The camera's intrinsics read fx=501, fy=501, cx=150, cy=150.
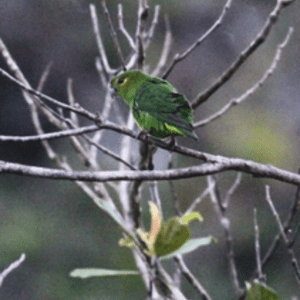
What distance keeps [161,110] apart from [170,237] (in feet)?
1.06

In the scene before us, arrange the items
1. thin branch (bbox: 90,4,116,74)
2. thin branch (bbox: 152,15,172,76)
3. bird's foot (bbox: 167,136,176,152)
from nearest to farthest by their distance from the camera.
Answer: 1. bird's foot (bbox: 167,136,176,152)
2. thin branch (bbox: 90,4,116,74)
3. thin branch (bbox: 152,15,172,76)

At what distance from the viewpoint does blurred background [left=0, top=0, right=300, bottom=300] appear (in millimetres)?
3264

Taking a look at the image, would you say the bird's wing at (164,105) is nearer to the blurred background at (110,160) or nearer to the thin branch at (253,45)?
the thin branch at (253,45)

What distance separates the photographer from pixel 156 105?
98 centimetres

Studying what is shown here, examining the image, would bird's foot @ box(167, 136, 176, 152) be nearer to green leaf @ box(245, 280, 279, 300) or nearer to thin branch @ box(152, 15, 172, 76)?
green leaf @ box(245, 280, 279, 300)

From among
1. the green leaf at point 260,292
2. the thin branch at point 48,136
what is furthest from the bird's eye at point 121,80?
the green leaf at point 260,292

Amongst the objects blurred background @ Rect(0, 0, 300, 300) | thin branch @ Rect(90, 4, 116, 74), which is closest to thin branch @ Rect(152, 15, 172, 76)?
thin branch @ Rect(90, 4, 116, 74)

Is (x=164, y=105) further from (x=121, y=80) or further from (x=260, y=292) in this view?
(x=260, y=292)

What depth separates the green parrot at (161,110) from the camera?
3.11ft

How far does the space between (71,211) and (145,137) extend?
2585 millimetres

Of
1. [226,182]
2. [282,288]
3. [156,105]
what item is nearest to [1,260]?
[226,182]

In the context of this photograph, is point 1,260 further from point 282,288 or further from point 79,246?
point 282,288

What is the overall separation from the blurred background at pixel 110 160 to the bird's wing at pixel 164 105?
1927mm

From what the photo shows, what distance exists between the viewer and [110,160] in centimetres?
295
